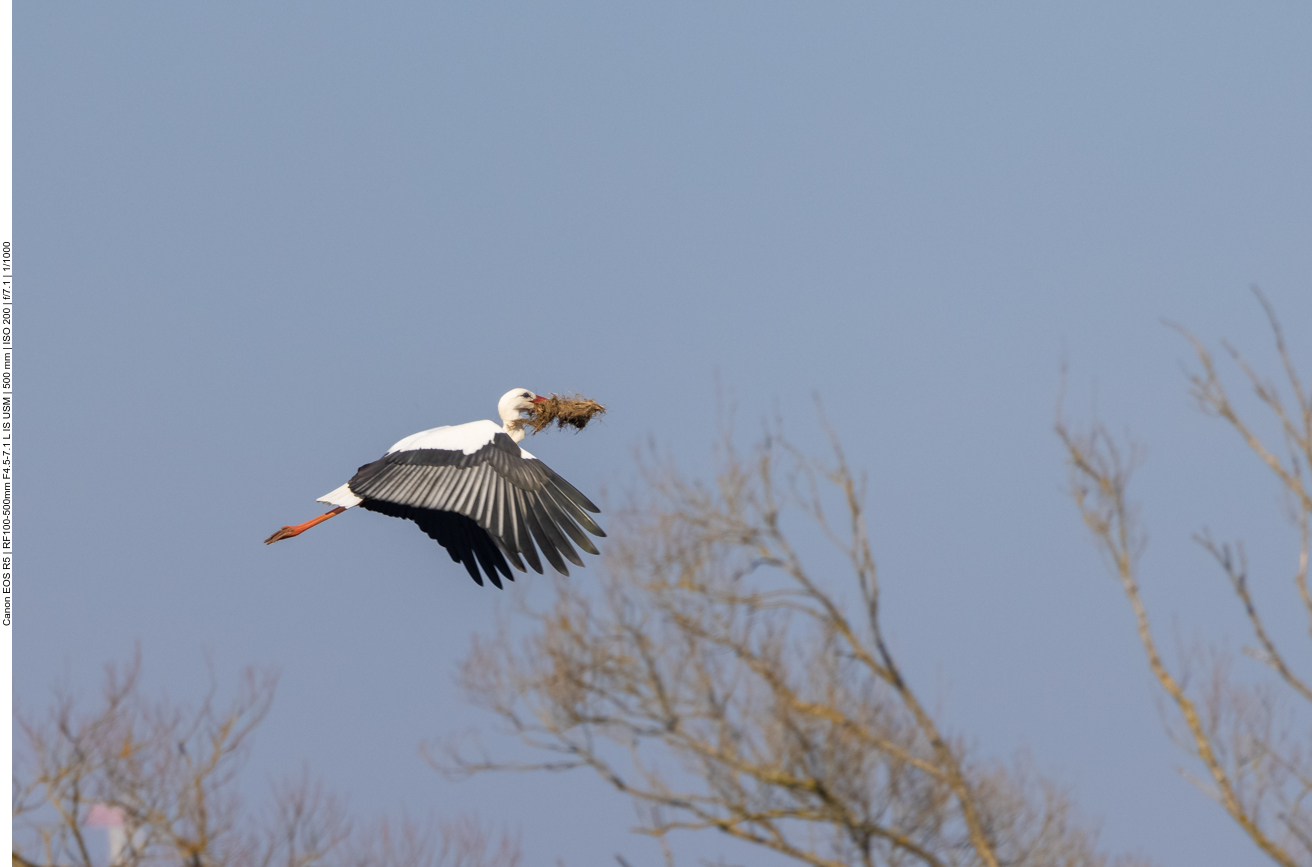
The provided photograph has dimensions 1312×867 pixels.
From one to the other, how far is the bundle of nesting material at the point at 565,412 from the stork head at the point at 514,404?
A: 0.16 meters

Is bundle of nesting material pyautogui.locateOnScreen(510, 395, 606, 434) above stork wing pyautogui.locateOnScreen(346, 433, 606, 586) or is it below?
above

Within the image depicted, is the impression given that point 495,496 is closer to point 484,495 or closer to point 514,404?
point 484,495

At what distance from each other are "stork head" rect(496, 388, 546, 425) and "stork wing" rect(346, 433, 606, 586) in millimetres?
710

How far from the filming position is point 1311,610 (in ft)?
27.2

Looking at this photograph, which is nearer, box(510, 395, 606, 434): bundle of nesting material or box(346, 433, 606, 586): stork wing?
box(346, 433, 606, 586): stork wing

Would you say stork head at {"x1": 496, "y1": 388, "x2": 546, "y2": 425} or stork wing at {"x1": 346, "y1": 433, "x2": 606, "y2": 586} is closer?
stork wing at {"x1": 346, "y1": 433, "x2": 606, "y2": 586}

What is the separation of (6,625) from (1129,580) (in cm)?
865

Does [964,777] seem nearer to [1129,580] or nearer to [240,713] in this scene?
[1129,580]

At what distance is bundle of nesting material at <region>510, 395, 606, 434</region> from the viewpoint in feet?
31.7

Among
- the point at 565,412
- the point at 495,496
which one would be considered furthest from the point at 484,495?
the point at 565,412

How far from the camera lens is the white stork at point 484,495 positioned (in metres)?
8.37

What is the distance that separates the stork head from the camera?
991cm

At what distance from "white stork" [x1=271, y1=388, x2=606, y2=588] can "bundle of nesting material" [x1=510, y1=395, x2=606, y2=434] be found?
14 centimetres

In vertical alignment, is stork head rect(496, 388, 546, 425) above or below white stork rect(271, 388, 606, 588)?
above
